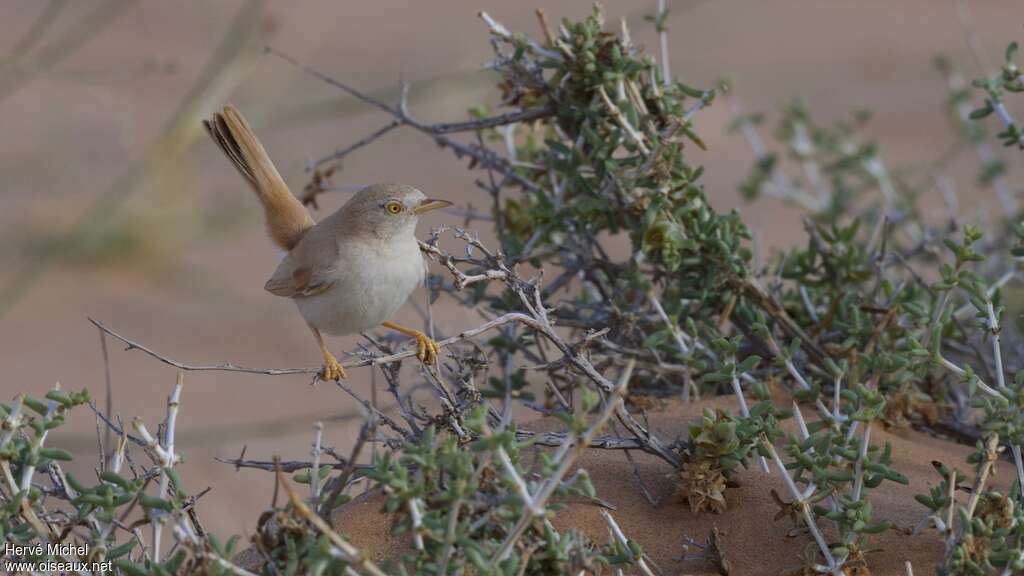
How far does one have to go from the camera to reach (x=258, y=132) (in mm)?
10062

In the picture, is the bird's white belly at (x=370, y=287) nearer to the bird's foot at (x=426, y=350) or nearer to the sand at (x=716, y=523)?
the bird's foot at (x=426, y=350)

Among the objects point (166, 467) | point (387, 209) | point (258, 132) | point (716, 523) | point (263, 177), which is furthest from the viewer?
point (258, 132)

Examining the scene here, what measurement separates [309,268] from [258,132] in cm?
651

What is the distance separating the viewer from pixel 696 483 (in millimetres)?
3277

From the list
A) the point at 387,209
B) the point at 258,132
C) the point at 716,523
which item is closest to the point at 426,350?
the point at 387,209

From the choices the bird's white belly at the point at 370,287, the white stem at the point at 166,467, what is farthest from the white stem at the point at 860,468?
the white stem at the point at 166,467

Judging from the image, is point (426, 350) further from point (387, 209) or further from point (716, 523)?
point (716, 523)

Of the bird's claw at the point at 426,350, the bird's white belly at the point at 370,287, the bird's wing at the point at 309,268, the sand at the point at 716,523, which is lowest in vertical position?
the sand at the point at 716,523

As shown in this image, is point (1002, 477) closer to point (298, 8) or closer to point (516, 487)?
point (516, 487)

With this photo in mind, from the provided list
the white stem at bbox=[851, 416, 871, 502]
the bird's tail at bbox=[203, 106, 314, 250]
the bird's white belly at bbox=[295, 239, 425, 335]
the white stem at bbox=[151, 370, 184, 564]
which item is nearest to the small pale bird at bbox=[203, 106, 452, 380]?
the bird's white belly at bbox=[295, 239, 425, 335]

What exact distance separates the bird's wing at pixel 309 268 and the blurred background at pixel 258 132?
55 cm

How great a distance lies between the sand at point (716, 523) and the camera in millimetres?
3160

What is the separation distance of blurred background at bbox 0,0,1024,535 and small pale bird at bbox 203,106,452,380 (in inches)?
20.1

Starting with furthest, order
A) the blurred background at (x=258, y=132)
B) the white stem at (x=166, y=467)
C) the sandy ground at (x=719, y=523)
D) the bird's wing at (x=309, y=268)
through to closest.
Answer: the blurred background at (x=258, y=132), the bird's wing at (x=309, y=268), the sandy ground at (x=719, y=523), the white stem at (x=166, y=467)
